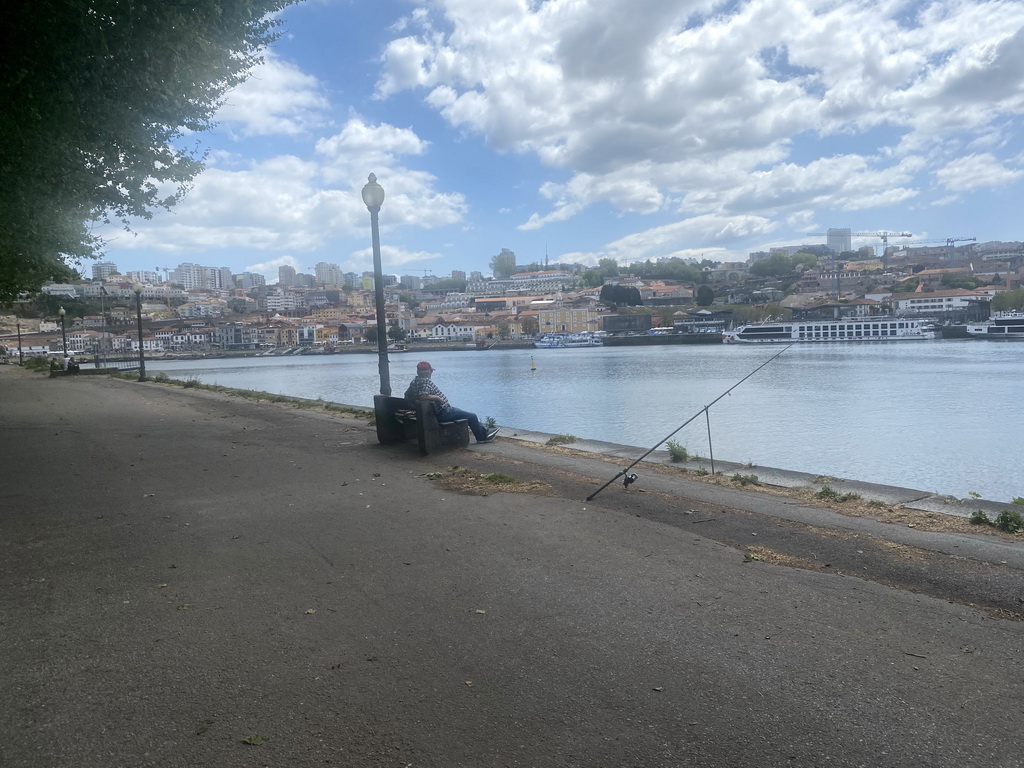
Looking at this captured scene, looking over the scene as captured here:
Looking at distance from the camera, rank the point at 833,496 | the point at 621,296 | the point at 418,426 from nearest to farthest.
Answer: the point at 833,496
the point at 418,426
the point at 621,296

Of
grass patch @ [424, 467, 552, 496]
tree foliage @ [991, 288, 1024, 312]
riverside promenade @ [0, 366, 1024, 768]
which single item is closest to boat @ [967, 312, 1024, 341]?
tree foliage @ [991, 288, 1024, 312]

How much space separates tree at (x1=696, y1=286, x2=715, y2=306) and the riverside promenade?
116 m

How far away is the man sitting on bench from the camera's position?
1006 cm

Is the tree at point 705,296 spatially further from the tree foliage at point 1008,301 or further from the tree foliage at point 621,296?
the tree foliage at point 1008,301

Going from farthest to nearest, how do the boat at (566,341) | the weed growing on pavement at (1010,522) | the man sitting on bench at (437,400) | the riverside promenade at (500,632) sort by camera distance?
the boat at (566,341) → the man sitting on bench at (437,400) → the weed growing on pavement at (1010,522) → the riverside promenade at (500,632)

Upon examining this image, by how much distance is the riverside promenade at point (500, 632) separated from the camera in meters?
2.86

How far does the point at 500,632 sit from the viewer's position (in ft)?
12.7

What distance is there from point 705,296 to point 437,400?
119856mm

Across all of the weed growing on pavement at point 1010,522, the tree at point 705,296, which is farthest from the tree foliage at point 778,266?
the weed growing on pavement at point 1010,522

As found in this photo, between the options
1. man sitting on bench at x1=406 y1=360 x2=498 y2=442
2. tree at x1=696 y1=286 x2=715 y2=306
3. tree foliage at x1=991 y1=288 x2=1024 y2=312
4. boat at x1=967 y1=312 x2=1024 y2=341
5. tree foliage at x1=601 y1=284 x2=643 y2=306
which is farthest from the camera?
tree foliage at x1=601 y1=284 x2=643 y2=306

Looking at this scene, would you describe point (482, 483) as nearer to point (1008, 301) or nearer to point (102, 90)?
point (102, 90)

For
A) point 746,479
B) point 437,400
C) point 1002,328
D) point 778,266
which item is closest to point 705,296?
point 778,266

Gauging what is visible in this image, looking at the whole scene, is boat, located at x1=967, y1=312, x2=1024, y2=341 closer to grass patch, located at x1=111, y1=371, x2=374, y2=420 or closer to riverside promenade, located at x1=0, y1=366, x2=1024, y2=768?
grass patch, located at x1=111, y1=371, x2=374, y2=420

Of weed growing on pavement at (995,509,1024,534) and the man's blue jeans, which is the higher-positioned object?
the man's blue jeans
